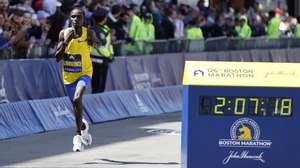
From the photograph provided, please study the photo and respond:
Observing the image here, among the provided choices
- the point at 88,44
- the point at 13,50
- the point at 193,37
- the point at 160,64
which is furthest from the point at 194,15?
the point at 88,44

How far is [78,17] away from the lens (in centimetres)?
1351

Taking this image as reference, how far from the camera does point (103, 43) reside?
58.6 ft

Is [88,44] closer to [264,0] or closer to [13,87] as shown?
[13,87]

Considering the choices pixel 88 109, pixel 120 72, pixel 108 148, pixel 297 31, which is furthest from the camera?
pixel 297 31

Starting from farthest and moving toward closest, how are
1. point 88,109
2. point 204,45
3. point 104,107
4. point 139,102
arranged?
point 204,45, point 139,102, point 104,107, point 88,109

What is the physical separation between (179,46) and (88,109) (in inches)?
211

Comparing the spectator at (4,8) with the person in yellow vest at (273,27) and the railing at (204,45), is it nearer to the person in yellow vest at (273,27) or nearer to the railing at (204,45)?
the railing at (204,45)

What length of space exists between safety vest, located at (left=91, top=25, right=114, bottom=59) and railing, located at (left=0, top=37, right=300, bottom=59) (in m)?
0.88

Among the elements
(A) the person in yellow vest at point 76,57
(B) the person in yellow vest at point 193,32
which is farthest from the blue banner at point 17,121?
(B) the person in yellow vest at point 193,32

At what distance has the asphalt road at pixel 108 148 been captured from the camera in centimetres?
1241

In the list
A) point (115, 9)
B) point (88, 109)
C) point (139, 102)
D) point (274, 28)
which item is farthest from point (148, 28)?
point (274, 28)

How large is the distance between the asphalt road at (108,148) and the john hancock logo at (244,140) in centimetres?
275

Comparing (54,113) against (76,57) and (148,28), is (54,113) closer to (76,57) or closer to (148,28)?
(76,57)

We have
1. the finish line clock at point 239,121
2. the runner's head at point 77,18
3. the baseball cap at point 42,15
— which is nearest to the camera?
the finish line clock at point 239,121
